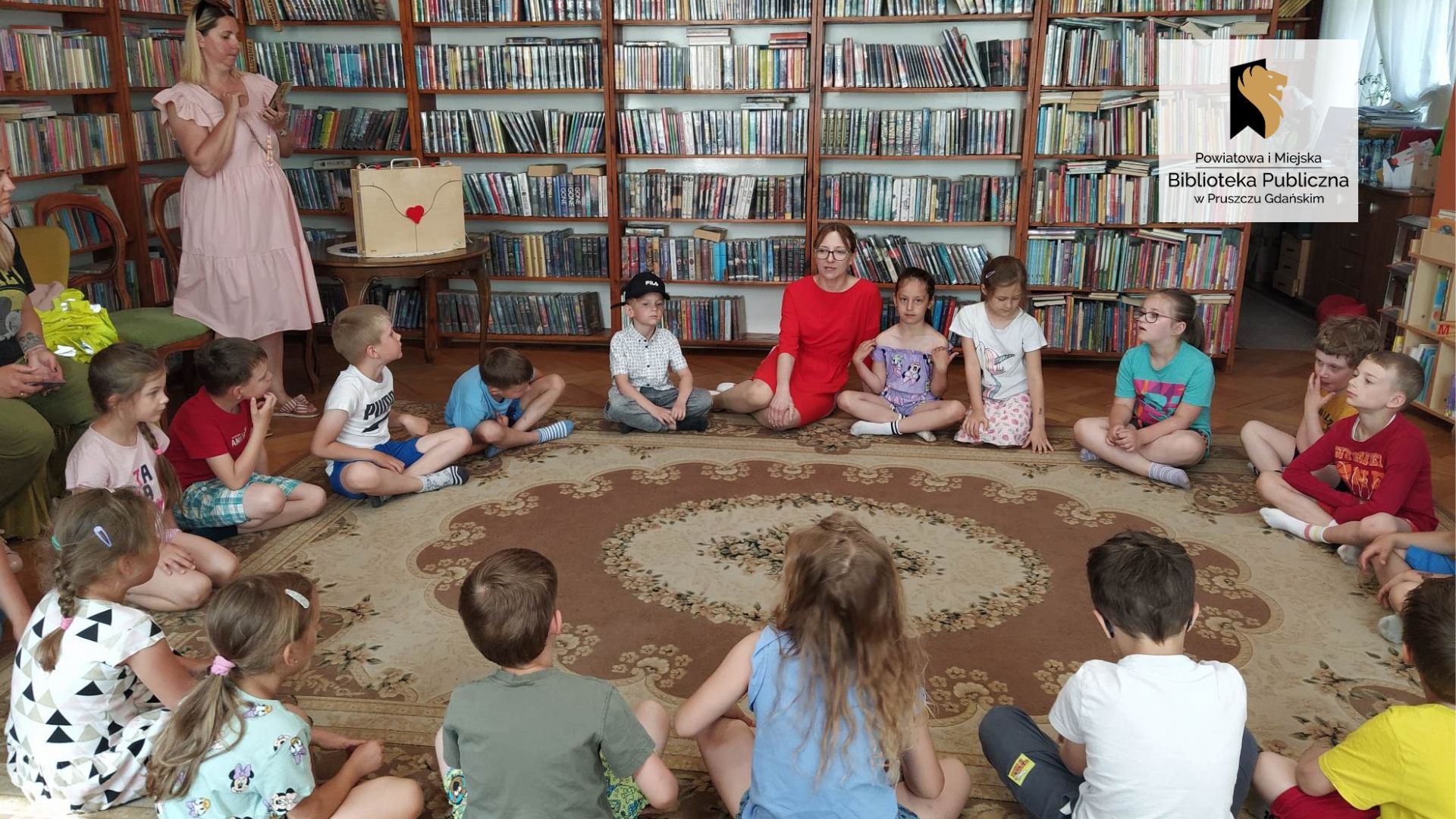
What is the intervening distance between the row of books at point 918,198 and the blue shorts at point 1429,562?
266 cm

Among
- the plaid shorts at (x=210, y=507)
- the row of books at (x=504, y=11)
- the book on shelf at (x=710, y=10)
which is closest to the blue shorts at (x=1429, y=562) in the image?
the plaid shorts at (x=210, y=507)

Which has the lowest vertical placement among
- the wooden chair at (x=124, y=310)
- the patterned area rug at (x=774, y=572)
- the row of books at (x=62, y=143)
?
the patterned area rug at (x=774, y=572)

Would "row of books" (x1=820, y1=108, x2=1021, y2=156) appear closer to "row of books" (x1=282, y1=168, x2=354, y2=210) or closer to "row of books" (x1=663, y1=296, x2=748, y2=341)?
"row of books" (x1=663, y1=296, x2=748, y2=341)

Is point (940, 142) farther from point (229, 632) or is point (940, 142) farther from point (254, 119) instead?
point (229, 632)

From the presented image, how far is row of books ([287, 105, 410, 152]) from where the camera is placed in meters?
5.30

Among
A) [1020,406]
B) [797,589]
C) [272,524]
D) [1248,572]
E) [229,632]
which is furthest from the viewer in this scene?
[1020,406]

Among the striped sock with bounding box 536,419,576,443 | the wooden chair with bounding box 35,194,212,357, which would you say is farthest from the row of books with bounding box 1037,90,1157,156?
the wooden chair with bounding box 35,194,212,357

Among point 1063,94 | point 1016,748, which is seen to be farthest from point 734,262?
point 1016,748

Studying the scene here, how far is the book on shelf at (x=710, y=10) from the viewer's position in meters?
4.92

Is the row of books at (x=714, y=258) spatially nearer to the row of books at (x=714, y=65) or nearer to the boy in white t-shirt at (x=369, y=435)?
the row of books at (x=714, y=65)

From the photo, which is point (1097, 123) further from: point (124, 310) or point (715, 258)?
point (124, 310)

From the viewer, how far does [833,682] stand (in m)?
1.56

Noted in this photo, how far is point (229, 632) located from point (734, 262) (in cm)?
384

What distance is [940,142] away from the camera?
5027 millimetres
